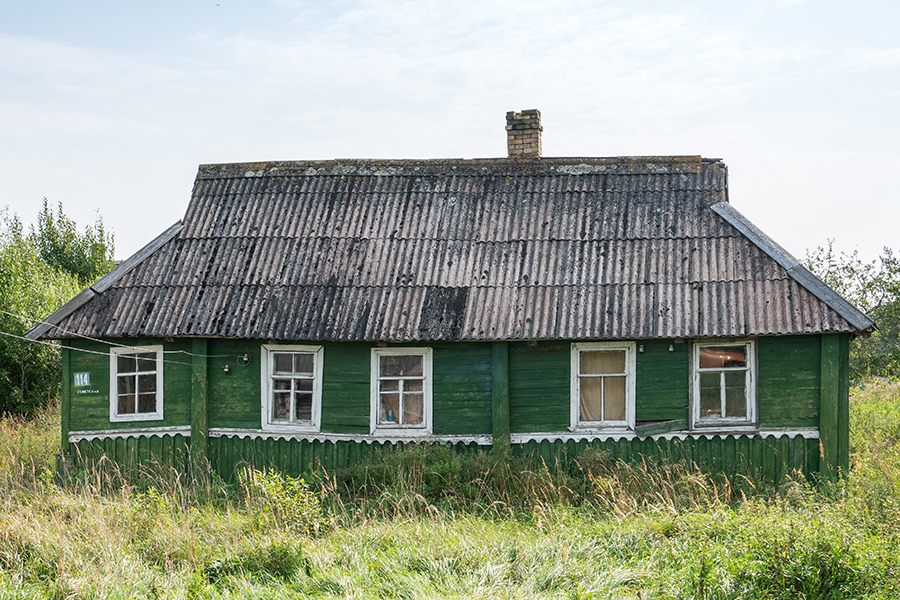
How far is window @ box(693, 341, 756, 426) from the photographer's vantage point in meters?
9.65

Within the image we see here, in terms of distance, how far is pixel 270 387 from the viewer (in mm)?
10414

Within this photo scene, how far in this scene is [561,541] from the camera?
273 inches

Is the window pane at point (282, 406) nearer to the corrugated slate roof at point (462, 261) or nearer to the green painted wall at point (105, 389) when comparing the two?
the corrugated slate roof at point (462, 261)

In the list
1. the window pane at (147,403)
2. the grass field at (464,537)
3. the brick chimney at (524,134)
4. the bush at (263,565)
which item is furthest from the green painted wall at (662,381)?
the window pane at (147,403)

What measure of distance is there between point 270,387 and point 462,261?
3384mm

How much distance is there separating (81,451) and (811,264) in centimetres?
1660

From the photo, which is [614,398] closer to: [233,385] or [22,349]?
[233,385]

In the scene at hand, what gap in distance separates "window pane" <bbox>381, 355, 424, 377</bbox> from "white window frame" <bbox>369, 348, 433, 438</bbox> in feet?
0.27

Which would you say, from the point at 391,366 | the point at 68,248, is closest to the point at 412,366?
the point at 391,366

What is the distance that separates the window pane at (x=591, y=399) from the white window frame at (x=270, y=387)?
3751 mm

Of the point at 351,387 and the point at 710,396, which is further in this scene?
the point at 351,387

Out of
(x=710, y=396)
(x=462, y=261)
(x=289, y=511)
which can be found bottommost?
(x=289, y=511)

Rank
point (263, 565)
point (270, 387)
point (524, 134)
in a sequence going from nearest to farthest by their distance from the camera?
point (263, 565) < point (270, 387) < point (524, 134)

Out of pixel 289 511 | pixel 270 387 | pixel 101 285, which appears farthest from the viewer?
pixel 101 285
